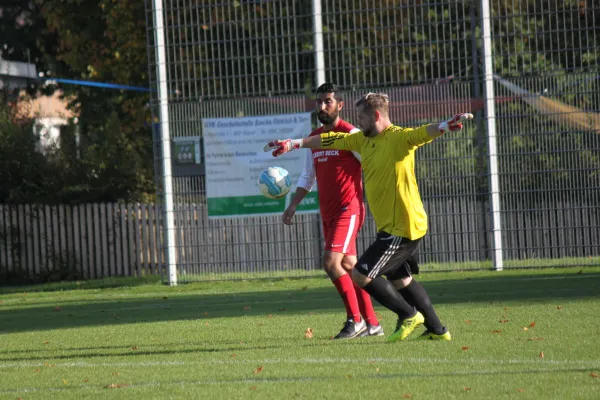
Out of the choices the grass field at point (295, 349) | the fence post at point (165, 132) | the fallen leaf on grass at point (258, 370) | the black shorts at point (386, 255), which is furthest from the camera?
the fence post at point (165, 132)

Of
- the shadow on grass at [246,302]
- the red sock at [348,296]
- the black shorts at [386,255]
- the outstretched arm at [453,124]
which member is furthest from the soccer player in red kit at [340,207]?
the shadow on grass at [246,302]

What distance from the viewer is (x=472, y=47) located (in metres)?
16.9

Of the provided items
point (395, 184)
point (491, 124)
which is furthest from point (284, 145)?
point (491, 124)

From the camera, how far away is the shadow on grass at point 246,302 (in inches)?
480

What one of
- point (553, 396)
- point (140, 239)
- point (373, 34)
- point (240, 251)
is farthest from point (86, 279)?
point (553, 396)

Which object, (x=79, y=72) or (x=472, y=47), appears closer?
(x=472, y=47)

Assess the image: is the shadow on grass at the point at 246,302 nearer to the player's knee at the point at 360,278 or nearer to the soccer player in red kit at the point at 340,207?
the soccer player in red kit at the point at 340,207

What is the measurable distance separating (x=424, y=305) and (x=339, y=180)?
1.63m

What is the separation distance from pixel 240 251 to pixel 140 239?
436 cm

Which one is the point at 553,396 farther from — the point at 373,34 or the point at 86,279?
the point at 86,279

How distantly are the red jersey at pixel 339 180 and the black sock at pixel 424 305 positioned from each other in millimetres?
1209

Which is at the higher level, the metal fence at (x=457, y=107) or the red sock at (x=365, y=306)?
the metal fence at (x=457, y=107)

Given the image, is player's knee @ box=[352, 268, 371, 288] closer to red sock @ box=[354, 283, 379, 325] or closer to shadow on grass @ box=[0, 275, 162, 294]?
red sock @ box=[354, 283, 379, 325]

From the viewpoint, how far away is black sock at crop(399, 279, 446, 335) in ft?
28.0
